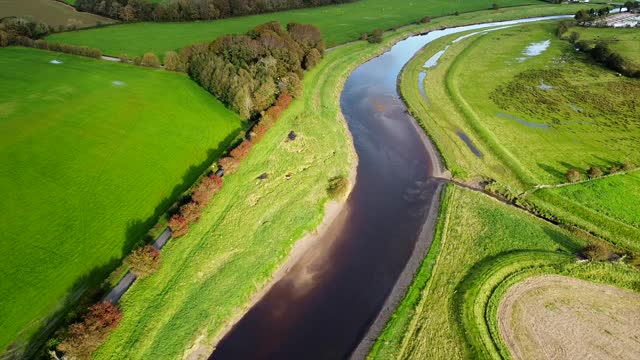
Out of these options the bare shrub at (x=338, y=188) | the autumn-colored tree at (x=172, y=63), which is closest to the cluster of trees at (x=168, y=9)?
the autumn-colored tree at (x=172, y=63)

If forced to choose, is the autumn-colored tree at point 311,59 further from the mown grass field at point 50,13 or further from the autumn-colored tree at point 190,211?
the mown grass field at point 50,13

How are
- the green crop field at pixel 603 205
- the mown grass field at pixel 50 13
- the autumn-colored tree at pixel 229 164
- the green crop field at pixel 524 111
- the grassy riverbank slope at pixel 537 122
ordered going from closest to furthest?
1. the green crop field at pixel 603 205
2. the grassy riverbank slope at pixel 537 122
3. the autumn-colored tree at pixel 229 164
4. the green crop field at pixel 524 111
5. the mown grass field at pixel 50 13

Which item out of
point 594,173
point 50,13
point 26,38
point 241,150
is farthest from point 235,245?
point 50,13

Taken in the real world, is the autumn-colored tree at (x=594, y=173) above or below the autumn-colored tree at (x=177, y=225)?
below

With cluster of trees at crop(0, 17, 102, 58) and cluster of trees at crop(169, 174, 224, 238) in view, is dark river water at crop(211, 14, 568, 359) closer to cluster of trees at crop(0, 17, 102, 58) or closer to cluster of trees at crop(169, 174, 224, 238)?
cluster of trees at crop(169, 174, 224, 238)

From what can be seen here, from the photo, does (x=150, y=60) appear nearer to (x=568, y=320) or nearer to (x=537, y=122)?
(x=537, y=122)

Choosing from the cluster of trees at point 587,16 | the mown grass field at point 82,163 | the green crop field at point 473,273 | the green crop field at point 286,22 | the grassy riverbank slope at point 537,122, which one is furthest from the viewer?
the cluster of trees at point 587,16
